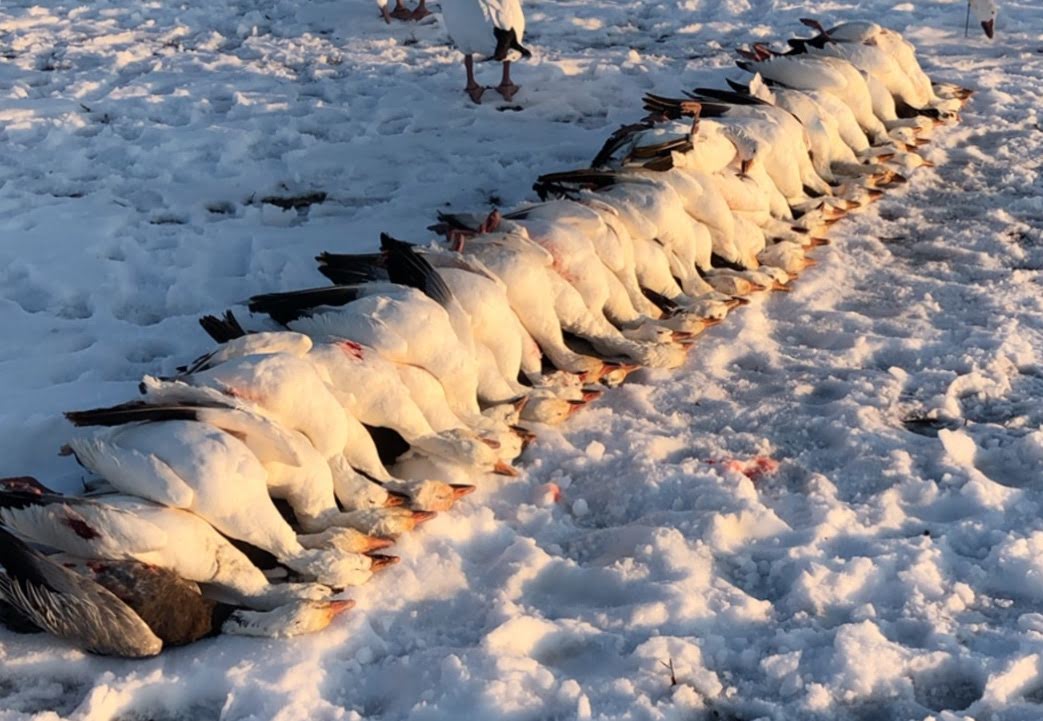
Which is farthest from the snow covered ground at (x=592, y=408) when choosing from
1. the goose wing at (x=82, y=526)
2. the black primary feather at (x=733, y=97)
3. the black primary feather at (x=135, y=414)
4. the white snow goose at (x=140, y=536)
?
the black primary feather at (x=733, y=97)

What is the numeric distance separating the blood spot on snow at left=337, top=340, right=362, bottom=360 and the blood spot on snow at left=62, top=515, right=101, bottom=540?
0.91m

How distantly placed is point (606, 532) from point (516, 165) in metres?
3.17

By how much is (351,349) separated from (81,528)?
0.95m

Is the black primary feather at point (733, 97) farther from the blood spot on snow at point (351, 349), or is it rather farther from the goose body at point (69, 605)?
the goose body at point (69, 605)

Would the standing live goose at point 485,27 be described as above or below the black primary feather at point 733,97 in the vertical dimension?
above

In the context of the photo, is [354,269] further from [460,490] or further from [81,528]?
[81,528]

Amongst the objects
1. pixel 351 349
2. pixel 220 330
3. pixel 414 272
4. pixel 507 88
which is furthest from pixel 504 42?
pixel 351 349

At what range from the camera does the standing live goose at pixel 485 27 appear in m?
6.54

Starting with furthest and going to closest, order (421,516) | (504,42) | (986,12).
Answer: (986,12) → (504,42) → (421,516)

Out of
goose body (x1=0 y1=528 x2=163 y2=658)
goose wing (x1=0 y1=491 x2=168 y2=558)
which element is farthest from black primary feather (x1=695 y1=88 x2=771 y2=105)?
goose body (x1=0 y1=528 x2=163 y2=658)

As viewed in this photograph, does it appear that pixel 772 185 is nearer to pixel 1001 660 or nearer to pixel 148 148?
pixel 1001 660

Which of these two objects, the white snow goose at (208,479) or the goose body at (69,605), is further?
the white snow goose at (208,479)

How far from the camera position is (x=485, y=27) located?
259 inches

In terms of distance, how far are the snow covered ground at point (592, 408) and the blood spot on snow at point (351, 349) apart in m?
0.56
